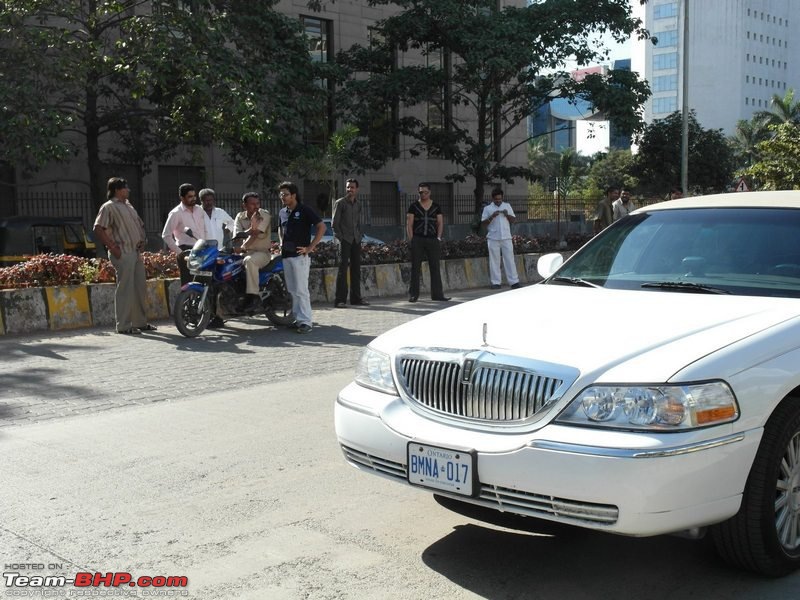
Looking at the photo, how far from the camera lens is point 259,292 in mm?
12062

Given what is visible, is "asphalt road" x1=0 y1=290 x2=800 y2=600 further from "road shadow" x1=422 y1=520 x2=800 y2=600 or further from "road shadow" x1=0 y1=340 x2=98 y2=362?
"road shadow" x1=0 y1=340 x2=98 y2=362

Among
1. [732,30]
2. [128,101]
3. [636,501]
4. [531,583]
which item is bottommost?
[531,583]

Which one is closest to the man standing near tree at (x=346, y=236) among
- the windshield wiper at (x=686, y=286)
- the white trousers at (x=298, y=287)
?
the white trousers at (x=298, y=287)

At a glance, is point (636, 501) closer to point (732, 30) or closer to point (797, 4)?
point (732, 30)

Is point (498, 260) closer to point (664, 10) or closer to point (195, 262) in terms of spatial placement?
point (195, 262)

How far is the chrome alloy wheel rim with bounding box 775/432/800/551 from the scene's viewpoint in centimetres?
395

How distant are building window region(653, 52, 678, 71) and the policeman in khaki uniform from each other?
14788 centimetres

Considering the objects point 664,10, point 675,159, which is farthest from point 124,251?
point 664,10

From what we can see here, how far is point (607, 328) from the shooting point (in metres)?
4.09

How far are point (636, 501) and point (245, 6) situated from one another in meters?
22.7

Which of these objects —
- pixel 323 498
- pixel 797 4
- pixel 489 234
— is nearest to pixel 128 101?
pixel 489 234

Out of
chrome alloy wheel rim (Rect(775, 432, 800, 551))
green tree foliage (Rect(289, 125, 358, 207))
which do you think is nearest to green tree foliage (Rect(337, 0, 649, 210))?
green tree foliage (Rect(289, 125, 358, 207))

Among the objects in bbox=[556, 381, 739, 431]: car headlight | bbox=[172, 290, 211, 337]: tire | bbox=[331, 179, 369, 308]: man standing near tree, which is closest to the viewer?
bbox=[556, 381, 739, 431]: car headlight

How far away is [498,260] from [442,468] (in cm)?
1447
